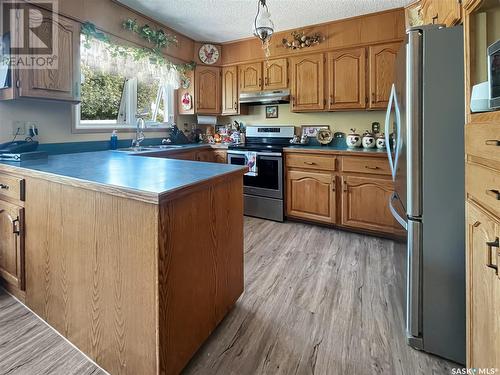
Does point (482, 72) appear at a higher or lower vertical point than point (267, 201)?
higher

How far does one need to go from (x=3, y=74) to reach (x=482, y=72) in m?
2.96

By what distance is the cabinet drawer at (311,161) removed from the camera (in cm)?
330

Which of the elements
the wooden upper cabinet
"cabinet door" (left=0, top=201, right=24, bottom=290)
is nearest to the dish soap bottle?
"cabinet door" (left=0, top=201, right=24, bottom=290)

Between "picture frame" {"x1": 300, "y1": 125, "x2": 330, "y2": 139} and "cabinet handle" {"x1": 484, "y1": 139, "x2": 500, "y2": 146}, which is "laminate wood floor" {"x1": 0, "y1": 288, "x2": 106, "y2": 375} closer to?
"cabinet handle" {"x1": 484, "y1": 139, "x2": 500, "y2": 146}

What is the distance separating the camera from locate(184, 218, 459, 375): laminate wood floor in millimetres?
1417

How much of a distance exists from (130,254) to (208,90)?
11.5 ft

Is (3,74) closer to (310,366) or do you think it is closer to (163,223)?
(163,223)

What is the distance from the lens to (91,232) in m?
1.33

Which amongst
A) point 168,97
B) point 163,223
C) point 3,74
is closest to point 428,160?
point 163,223

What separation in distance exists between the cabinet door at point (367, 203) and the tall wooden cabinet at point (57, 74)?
9.08 feet

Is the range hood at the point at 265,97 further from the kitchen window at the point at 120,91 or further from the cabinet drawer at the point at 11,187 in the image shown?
the cabinet drawer at the point at 11,187

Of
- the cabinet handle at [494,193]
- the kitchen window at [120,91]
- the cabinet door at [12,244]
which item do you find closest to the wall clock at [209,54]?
the kitchen window at [120,91]

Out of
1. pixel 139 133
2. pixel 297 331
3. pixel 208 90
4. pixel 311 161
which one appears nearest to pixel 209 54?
pixel 208 90

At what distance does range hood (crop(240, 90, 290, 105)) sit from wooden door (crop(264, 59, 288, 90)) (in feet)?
0.35
